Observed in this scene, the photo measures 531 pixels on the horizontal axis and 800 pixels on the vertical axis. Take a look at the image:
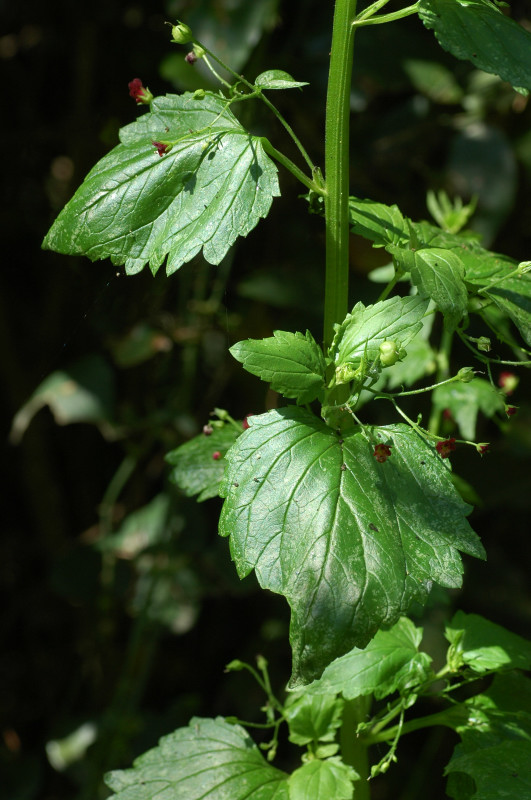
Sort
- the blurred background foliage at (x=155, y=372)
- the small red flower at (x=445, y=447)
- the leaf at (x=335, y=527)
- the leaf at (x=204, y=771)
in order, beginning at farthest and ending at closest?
the blurred background foliage at (x=155, y=372) → the leaf at (x=204, y=771) → the small red flower at (x=445, y=447) → the leaf at (x=335, y=527)

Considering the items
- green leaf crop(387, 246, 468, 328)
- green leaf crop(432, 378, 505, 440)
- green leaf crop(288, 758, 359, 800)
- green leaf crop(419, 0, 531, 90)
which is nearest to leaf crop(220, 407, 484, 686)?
green leaf crop(387, 246, 468, 328)

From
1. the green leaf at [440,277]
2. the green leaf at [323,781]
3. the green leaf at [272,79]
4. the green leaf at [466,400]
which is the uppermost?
the green leaf at [272,79]

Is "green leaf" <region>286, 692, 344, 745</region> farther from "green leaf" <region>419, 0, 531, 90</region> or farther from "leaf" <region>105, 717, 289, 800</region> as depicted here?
"green leaf" <region>419, 0, 531, 90</region>

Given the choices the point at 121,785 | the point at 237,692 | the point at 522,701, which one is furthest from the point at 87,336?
the point at 522,701

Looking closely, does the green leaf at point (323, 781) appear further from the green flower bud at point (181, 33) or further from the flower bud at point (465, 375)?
the green flower bud at point (181, 33)

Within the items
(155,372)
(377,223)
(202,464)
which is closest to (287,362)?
(377,223)

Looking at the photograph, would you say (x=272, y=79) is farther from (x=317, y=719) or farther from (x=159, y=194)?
(x=317, y=719)

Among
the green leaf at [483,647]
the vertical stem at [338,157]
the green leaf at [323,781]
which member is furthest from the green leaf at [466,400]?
the green leaf at [323,781]
